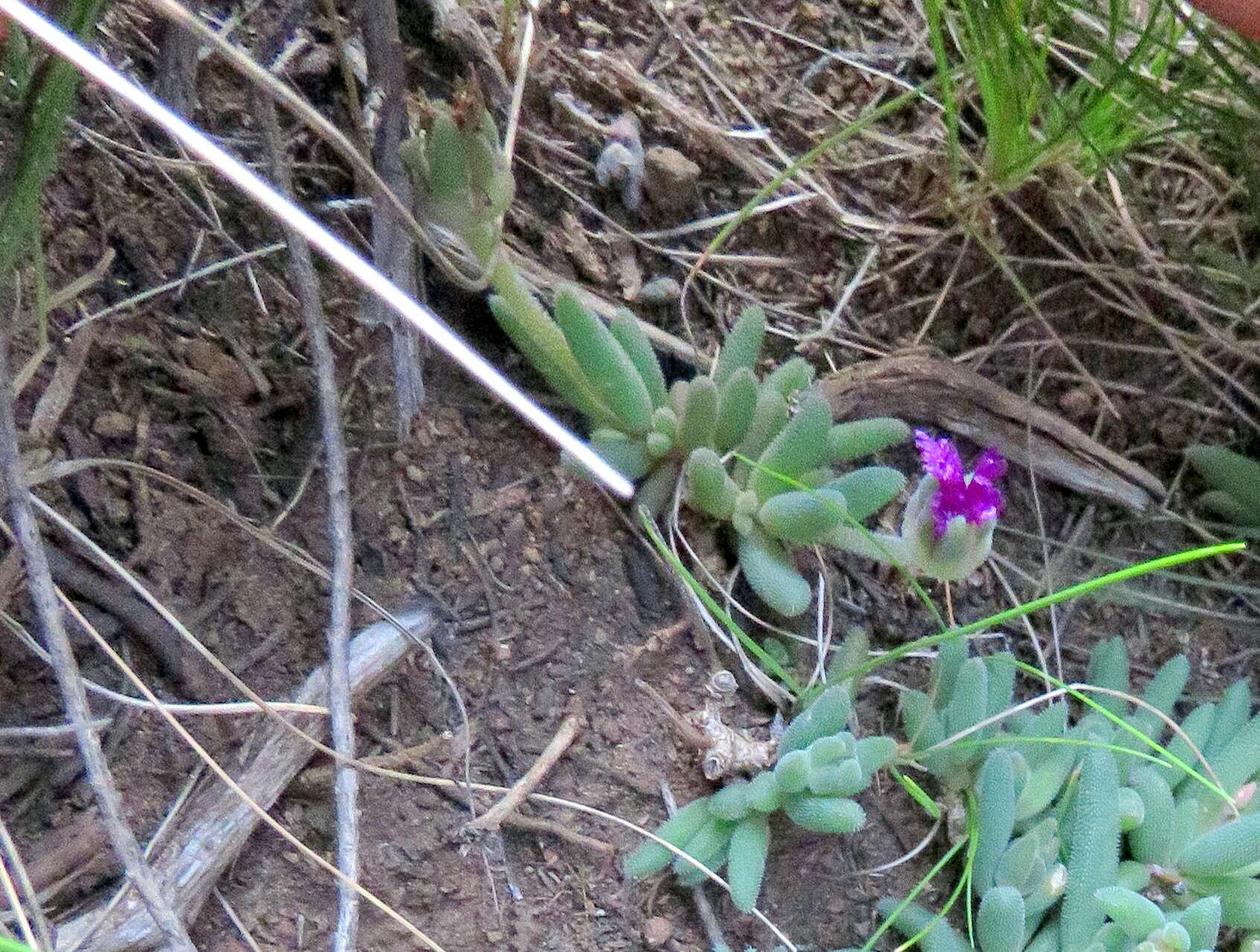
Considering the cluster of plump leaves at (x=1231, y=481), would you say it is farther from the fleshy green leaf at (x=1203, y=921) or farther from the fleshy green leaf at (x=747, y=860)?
the fleshy green leaf at (x=747, y=860)

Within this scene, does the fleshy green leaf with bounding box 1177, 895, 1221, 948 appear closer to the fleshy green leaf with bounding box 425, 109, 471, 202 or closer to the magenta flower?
the magenta flower

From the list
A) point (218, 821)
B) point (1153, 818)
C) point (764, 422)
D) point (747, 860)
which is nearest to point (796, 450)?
point (764, 422)

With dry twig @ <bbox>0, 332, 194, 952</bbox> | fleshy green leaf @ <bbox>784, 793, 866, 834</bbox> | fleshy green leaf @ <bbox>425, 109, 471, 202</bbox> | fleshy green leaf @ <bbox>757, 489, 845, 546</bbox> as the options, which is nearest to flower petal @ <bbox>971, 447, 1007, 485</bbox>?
fleshy green leaf @ <bbox>757, 489, 845, 546</bbox>

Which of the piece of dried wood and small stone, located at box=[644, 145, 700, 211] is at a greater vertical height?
small stone, located at box=[644, 145, 700, 211]

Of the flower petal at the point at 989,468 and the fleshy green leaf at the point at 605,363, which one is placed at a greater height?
the flower petal at the point at 989,468

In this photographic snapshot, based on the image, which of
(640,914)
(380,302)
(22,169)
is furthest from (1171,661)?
(22,169)

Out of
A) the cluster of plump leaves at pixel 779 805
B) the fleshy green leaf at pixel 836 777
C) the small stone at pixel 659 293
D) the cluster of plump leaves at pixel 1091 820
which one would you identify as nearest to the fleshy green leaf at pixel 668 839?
the cluster of plump leaves at pixel 779 805
